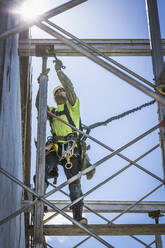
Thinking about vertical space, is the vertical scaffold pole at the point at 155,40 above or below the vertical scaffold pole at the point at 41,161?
above

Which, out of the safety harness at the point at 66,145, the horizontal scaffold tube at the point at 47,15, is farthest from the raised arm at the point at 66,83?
the horizontal scaffold tube at the point at 47,15

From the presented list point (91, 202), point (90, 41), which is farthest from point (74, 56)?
point (91, 202)

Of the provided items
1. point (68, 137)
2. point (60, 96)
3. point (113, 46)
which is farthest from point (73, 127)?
point (113, 46)

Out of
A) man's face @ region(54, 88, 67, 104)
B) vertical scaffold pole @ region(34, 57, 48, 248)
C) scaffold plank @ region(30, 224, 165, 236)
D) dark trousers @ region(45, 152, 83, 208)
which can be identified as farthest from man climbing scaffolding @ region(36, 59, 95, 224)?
scaffold plank @ region(30, 224, 165, 236)

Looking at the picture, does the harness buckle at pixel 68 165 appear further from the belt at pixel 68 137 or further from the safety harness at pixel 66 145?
the belt at pixel 68 137

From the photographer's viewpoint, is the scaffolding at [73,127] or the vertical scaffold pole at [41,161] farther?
the vertical scaffold pole at [41,161]

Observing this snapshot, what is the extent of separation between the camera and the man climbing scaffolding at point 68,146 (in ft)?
18.7

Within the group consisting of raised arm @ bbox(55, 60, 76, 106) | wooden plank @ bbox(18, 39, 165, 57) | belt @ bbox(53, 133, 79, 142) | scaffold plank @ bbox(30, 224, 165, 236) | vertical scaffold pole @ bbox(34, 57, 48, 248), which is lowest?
scaffold plank @ bbox(30, 224, 165, 236)

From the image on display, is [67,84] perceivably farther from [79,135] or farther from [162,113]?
[162,113]

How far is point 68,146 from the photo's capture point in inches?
229

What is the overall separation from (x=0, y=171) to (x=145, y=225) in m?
2.05

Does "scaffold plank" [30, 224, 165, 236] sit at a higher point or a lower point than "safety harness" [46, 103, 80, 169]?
lower

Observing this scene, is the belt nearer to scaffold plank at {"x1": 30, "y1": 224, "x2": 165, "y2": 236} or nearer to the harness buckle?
the harness buckle

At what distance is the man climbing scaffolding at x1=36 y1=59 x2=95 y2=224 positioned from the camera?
5.71m
